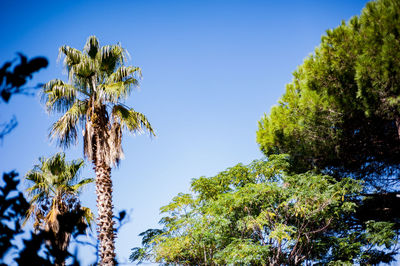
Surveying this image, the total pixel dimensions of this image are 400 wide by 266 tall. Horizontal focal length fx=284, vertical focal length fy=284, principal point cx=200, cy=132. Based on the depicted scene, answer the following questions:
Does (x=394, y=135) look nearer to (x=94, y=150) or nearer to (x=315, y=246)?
(x=315, y=246)

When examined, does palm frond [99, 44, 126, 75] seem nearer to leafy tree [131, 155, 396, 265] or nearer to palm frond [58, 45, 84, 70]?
palm frond [58, 45, 84, 70]

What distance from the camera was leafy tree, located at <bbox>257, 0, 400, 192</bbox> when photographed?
749cm

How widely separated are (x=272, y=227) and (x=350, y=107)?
4343 millimetres

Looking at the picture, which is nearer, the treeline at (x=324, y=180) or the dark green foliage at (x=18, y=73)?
the dark green foliage at (x=18, y=73)

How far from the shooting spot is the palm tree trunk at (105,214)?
6.38m

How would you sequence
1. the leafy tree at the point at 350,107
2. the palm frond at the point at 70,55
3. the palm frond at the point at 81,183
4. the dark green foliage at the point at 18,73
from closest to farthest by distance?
the dark green foliage at the point at 18,73
the leafy tree at the point at 350,107
the palm frond at the point at 70,55
the palm frond at the point at 81,183

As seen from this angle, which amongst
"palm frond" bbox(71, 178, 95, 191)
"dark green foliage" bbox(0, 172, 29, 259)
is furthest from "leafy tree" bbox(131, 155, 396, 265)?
"dark green foliage" bbox(0, 172, 29, 259)

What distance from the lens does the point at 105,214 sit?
22.1ft

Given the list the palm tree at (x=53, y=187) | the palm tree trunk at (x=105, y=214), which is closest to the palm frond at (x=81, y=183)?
the palm tree at (x=53, y=187)

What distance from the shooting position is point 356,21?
27.0 feet

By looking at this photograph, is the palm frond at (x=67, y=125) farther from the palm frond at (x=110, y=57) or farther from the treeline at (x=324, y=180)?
the treeline at (x=324, y=180)

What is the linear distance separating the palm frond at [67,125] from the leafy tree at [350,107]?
274 inches

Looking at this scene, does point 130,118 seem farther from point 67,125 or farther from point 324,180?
point 324,180

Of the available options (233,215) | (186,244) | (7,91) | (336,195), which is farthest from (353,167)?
(7,91)
